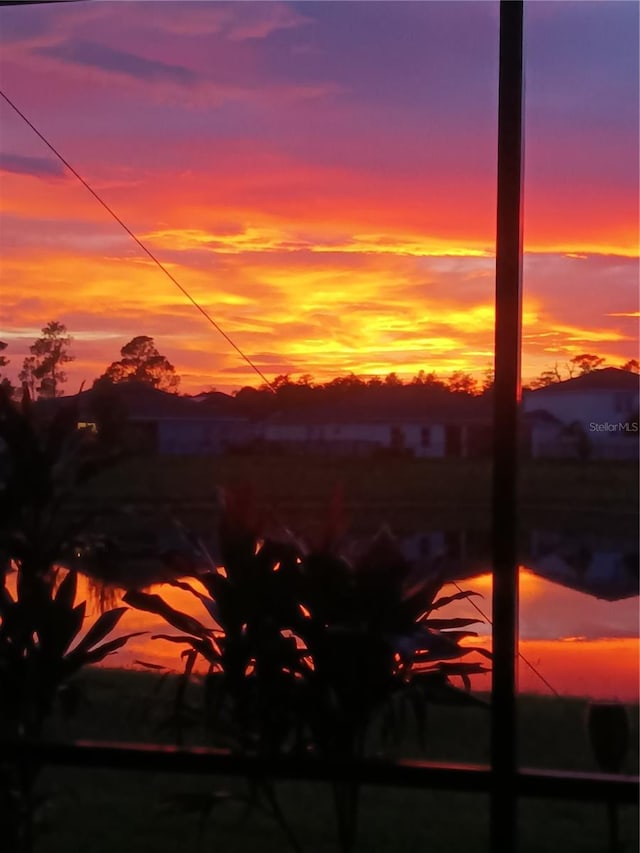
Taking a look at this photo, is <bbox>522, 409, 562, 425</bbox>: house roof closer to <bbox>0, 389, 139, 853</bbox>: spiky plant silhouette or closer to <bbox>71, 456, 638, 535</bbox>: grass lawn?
<bbox>71, 456, 638, 535</bbox>: grass lawn

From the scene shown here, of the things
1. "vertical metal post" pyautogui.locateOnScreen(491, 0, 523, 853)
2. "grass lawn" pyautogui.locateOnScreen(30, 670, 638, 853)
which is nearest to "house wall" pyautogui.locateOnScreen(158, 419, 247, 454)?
"grass lawn" pyautogui.locateOnScreen(30, 670, 638, 853)

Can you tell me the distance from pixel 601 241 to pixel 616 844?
1552mm

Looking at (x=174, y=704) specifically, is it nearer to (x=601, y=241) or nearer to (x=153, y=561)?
(x=153, y=561)

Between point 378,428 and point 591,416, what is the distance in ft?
2.29

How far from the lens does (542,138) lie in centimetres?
263

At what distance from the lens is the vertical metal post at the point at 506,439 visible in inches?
65.2

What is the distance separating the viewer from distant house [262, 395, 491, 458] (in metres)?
2.77

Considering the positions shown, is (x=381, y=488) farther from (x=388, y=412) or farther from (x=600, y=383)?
(x=600, y=383)

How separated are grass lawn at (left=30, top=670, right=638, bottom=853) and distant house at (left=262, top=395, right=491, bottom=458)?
0.76 meters

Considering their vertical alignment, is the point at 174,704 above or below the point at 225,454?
below

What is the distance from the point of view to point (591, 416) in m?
2.43

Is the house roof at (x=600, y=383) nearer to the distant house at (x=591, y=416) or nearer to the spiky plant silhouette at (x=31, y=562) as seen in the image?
the distant house at (x=591, y=416)

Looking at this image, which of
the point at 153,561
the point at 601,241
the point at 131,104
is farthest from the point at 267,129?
the point at 153,561

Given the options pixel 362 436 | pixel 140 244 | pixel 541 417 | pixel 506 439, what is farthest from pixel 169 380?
pixel 506 439
